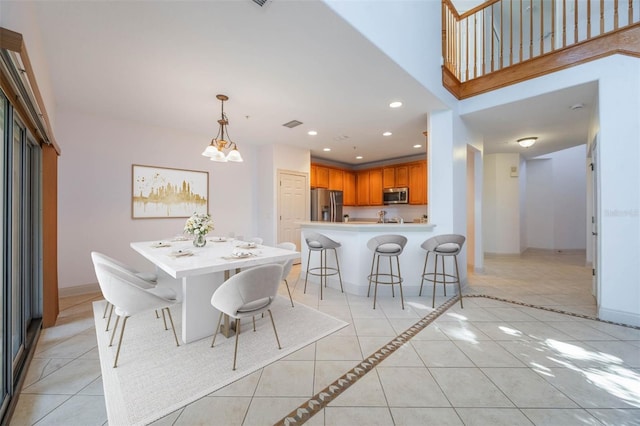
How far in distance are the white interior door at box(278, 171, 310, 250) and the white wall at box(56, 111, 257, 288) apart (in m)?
1.58

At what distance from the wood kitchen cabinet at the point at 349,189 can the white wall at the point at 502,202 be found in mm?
3393

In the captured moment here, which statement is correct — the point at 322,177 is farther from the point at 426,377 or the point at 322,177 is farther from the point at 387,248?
the point at 426,377

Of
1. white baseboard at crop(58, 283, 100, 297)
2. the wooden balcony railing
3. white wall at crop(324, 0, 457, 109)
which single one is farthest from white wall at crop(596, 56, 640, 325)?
white baseboard at crop(58, 283, 100, 297)

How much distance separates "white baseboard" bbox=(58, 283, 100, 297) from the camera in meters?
3.53

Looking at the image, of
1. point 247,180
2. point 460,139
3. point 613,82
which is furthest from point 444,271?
point 247,180

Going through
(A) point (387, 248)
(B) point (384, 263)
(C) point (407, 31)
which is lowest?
(B) point (384, 263)

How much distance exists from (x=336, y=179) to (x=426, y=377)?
571cm

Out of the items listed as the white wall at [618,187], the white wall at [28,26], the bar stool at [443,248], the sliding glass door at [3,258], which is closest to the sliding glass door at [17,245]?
the sliding glass door at [3,258]

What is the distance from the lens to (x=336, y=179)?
7121 mm

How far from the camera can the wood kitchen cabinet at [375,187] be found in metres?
7.12

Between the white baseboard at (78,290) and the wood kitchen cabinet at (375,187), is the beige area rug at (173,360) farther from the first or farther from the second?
the wood kitchen cabinet at (375,187)

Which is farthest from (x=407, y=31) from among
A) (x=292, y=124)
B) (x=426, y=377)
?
(x=426, y=377)

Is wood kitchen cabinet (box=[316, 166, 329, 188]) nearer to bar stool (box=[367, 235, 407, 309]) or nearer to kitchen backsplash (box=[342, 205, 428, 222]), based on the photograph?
kitchen backsplash (box=[342, 205, 428, 222])

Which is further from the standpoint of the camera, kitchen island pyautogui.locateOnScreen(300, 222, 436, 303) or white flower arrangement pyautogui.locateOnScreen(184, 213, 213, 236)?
kitchen island pyautogui.locateOnScreen(300, 222, 436, 303)
